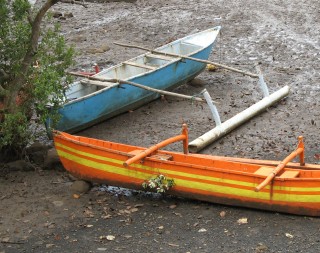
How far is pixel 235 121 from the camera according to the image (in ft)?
38.4

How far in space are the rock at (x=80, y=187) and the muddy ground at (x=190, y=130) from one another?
0.10 metres

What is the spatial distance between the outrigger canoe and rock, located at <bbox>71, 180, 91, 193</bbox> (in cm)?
116

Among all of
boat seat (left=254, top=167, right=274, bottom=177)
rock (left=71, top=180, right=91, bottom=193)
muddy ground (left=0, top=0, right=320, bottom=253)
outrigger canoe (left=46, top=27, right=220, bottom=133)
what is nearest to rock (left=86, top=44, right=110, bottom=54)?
muddy ground (left=0, top=0, right=320, bottom=253)

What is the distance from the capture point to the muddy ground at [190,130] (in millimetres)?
8477

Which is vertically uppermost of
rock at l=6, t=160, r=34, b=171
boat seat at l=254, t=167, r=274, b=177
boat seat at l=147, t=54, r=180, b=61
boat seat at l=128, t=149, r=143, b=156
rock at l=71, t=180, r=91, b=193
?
boat seat at l=147, t=54, r=180, b=61

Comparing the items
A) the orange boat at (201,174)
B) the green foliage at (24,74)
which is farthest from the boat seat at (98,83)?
the orange boat at (201,174)

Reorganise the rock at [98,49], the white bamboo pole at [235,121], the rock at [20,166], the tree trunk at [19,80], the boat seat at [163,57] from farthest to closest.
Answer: the rock at [98,49] → the boat seat at [163,57] → the white bamboo pole at [235,121] → the rock at [20,166] → the tree trunk at [19,80]

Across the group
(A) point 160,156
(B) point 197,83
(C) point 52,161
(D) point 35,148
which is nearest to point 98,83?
(D) point 35,148

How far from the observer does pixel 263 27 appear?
57.3 feet

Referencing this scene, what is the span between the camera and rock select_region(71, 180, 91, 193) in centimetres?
990

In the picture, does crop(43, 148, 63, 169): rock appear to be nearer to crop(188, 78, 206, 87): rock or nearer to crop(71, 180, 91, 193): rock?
crop(71, 180, 91, 193): rock

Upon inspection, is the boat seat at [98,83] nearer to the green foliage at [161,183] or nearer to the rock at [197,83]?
the rock at [197,83]

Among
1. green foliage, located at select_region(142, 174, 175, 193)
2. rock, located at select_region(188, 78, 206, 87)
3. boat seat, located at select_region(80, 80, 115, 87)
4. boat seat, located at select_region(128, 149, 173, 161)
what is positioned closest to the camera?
green foliage, located at select_region(142, 174, 175, 193)

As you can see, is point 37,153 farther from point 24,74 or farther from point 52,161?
point 24,74
